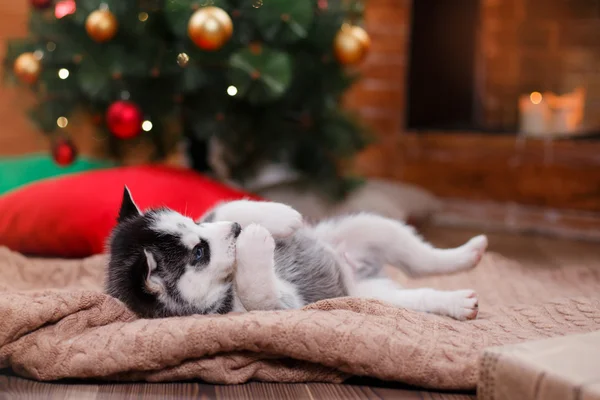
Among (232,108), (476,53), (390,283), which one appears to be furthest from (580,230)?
(390,283)

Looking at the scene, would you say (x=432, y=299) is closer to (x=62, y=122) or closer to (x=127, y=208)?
(x=127, y=208)

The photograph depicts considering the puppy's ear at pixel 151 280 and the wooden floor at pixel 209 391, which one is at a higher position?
the puppy's ear at pixel 151 280

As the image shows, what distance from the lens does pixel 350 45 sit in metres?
2.40

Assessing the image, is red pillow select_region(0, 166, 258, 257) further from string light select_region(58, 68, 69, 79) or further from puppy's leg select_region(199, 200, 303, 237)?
puppy's leg select_region(199, 200, 303, 237)

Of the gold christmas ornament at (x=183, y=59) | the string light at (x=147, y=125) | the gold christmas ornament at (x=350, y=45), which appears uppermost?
→ the gold christmas ornament at (x=350, y=45)

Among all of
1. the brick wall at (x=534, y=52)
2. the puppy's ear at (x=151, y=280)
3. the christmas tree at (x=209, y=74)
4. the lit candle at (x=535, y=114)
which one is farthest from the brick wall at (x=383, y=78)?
the puppy's ear at (x=151, y=280)

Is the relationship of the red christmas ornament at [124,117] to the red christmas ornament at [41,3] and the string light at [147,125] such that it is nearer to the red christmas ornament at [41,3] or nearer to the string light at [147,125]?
the string light at [147,125]

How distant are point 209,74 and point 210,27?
1.00 ft

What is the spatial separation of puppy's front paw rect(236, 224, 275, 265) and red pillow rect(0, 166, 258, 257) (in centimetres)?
73

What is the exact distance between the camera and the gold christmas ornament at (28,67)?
2488 millimetres

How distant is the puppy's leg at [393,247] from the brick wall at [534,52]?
2257 millimetres

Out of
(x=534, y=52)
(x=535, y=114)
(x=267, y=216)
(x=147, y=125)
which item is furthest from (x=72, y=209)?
(x=534, y=52)

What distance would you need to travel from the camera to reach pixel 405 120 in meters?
3.78

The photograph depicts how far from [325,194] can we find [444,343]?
148cm
